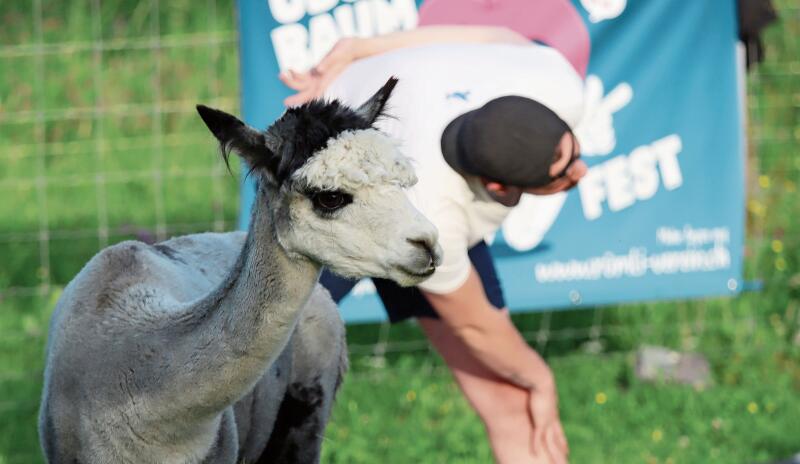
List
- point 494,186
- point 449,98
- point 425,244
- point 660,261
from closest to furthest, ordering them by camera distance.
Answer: point 425,244
point 494,186
point 449,98
point 660,261

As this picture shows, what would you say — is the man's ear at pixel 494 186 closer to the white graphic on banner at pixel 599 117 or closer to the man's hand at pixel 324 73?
the man's hand at pixel 324 73

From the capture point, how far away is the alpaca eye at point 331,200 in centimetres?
258

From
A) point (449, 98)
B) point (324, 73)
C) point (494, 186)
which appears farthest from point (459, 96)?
point (324, 73)

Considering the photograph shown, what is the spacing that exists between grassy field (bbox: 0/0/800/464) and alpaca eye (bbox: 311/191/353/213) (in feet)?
8.65

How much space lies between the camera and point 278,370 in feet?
11.2

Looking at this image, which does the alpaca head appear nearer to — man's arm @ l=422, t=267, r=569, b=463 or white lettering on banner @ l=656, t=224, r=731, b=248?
man's arm @ l=422, t=267, r=569, b=463

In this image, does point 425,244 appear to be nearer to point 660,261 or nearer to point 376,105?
point 376,105

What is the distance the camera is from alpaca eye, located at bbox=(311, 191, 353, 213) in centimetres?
258

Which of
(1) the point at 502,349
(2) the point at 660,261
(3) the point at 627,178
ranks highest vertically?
(1) the point at 502,349

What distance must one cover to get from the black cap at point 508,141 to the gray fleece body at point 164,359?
2.27ft

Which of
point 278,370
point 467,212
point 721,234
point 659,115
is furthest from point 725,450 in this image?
point 278,370

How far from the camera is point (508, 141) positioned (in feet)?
11.8

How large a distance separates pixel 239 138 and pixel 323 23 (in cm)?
281

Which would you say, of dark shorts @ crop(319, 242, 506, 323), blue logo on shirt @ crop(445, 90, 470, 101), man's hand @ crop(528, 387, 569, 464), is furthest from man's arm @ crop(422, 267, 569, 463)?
blue logo on shirt @ crop(445, 90, 470, 101)
